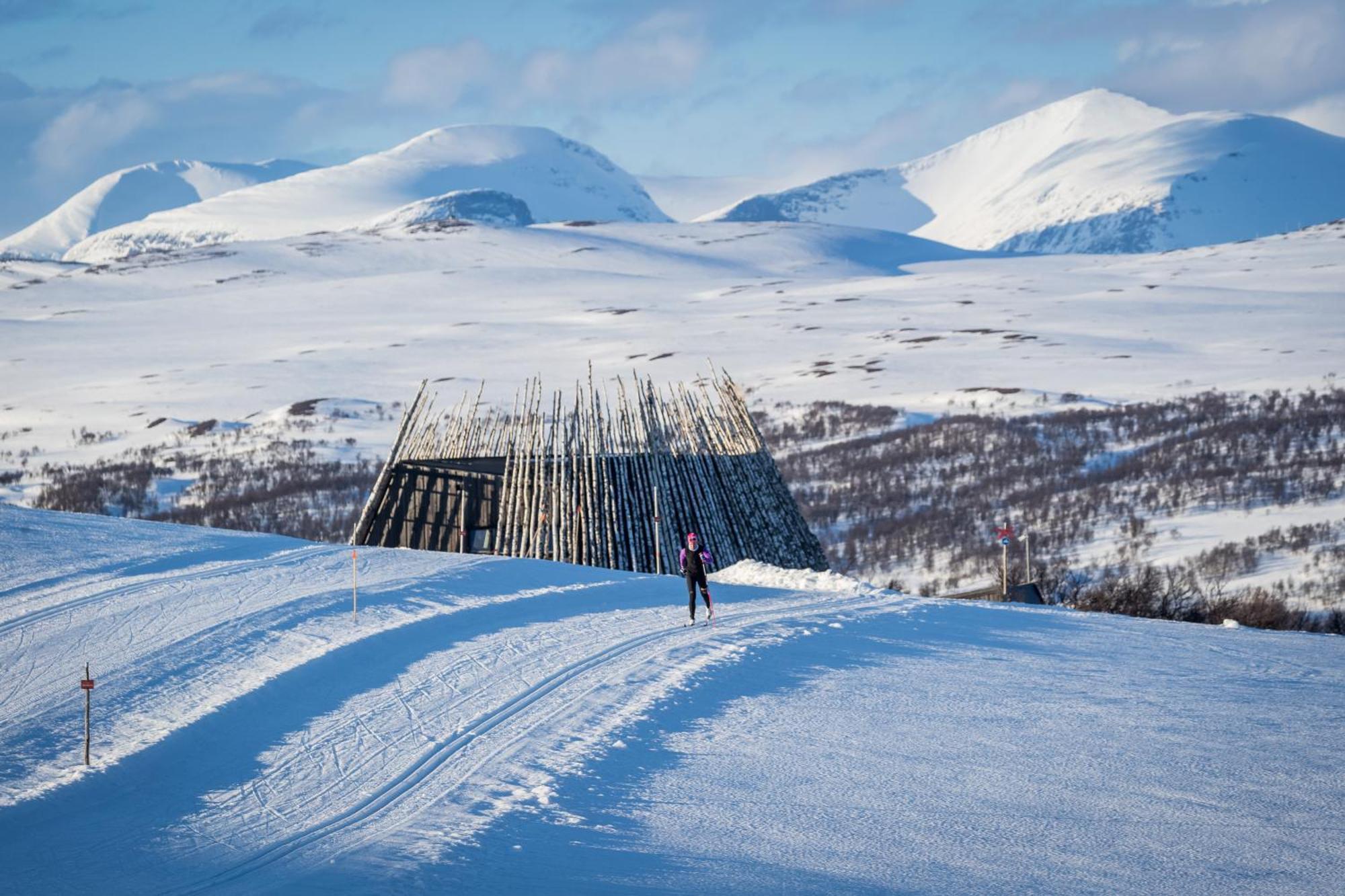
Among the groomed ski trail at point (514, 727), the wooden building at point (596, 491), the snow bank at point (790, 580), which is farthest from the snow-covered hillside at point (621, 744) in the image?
the wooden building at point (596, 491)

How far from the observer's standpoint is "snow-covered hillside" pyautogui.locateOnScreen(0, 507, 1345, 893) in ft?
17.7

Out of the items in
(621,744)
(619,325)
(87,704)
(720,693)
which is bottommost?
(621,744)

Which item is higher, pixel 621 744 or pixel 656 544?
pixel 656 544

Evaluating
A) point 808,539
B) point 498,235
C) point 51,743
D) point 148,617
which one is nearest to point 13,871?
point 51,743

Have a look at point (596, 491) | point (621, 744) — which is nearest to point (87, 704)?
point (621, 744)

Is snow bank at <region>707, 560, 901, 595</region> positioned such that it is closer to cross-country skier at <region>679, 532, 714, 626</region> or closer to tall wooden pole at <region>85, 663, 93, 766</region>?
cross-country skier at <region>679, 532, 714, 626</region>

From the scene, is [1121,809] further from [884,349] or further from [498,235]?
[498,235]

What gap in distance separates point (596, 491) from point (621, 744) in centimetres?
765

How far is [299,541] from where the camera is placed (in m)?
12.6

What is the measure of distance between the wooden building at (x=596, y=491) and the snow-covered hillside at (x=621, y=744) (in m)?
3.35

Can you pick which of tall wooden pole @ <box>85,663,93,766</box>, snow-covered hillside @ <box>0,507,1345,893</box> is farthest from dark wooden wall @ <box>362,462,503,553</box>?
tall wooden pole @ <box>85,663,93,766</box>

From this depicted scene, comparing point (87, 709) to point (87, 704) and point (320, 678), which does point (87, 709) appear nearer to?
point (87, 704)

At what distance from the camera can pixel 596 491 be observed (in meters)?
14.4

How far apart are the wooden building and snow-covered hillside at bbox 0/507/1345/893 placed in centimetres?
335
